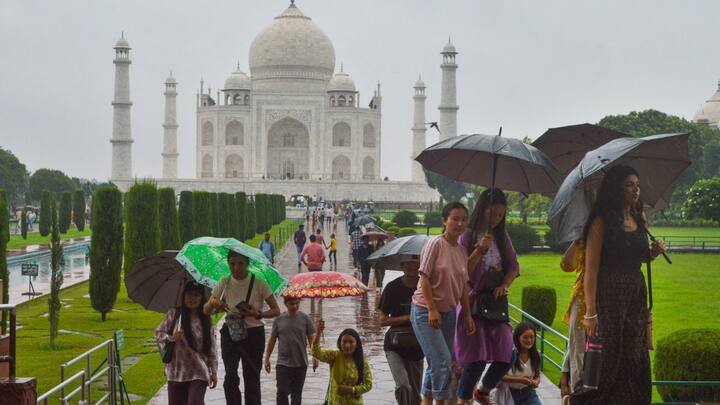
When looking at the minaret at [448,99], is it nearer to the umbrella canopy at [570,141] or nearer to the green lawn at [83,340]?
the green lawn at [83,340]

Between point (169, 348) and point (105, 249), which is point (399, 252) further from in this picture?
point (105, 249)

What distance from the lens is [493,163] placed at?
5.60 meters

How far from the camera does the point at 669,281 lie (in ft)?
55.4

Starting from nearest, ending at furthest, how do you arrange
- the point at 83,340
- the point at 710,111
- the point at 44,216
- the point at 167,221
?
1. the point at 83,340
2. the point at 167,221
3. the point at 44,216
4. the point at 710,111

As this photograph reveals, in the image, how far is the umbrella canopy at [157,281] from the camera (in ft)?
20.0

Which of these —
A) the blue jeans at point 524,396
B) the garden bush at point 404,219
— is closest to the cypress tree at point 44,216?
the garden bush at point 404,219

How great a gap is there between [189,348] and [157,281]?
0.80 meters

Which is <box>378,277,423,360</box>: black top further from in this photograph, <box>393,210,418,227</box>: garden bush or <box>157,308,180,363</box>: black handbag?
<box>393,210,418,227</box>: garden bush

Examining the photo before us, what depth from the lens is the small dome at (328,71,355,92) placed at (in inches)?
2216

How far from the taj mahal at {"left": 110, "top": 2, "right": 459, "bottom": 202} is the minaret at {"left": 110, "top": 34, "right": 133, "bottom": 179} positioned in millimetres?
2426

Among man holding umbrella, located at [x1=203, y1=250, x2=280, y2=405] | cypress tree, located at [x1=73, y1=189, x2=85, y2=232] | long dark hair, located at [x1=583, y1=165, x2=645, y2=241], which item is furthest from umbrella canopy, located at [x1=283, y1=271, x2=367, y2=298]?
cypress tree, located at [x1=73, y1=189, x2=85, y2=232]

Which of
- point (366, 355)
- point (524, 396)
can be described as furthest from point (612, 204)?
point (366, 355)

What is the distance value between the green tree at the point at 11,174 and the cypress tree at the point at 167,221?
39.0m

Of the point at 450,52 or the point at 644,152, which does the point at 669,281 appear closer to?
the point at 644,152
